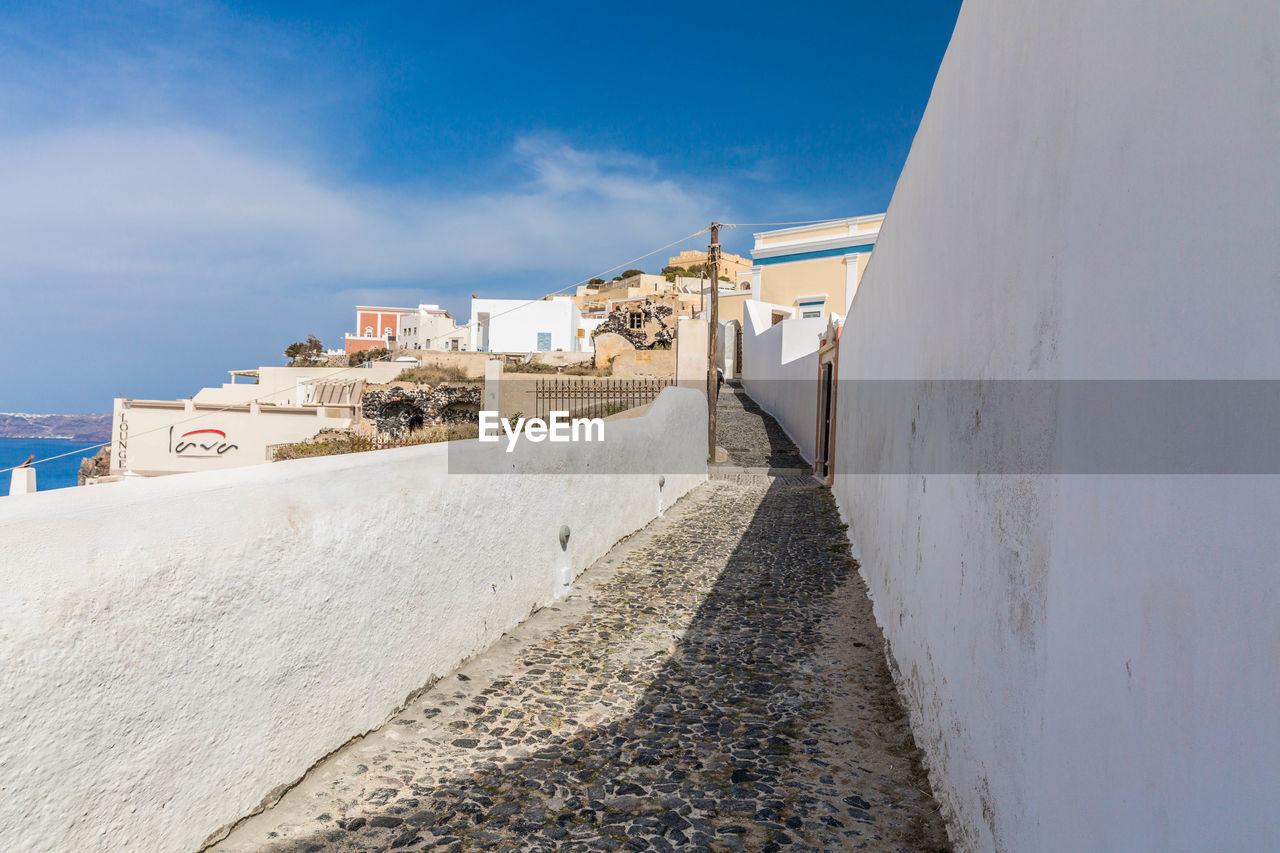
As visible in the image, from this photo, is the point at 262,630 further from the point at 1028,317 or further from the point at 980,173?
the point at 980,173

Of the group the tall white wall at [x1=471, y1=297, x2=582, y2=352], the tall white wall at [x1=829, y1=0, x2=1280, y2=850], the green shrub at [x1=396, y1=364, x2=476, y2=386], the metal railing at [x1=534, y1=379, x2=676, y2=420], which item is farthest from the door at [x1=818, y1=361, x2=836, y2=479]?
the tall white wall at [x1=471, y1=297, x2=582, y2=352]

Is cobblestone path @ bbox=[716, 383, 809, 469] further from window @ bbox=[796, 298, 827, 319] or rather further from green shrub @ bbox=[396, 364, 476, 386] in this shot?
green shrub @ bbox=[396, 364, 476, 386]

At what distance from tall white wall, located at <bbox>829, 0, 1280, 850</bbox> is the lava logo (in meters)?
30.7

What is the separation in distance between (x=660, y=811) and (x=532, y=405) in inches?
817

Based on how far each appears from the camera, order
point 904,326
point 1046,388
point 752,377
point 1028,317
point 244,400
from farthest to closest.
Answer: point 244,400, point 752,377, point 904,326, point 1028,317, point 1046,388

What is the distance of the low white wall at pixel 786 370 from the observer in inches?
596

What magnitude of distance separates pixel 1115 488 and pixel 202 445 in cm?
3229

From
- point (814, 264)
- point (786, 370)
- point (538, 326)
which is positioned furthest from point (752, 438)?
point (538, 326)

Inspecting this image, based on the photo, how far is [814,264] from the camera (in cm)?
2644

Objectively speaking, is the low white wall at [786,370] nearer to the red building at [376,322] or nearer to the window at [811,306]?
the window at [811,306]

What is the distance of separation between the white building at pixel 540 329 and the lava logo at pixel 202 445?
74.6 ft

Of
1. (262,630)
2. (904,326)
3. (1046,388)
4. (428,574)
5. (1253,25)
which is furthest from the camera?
(904,326)

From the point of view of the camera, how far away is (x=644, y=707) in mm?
3764

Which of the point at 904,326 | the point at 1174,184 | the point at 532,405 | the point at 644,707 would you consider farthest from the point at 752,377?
the point at 1174,184
